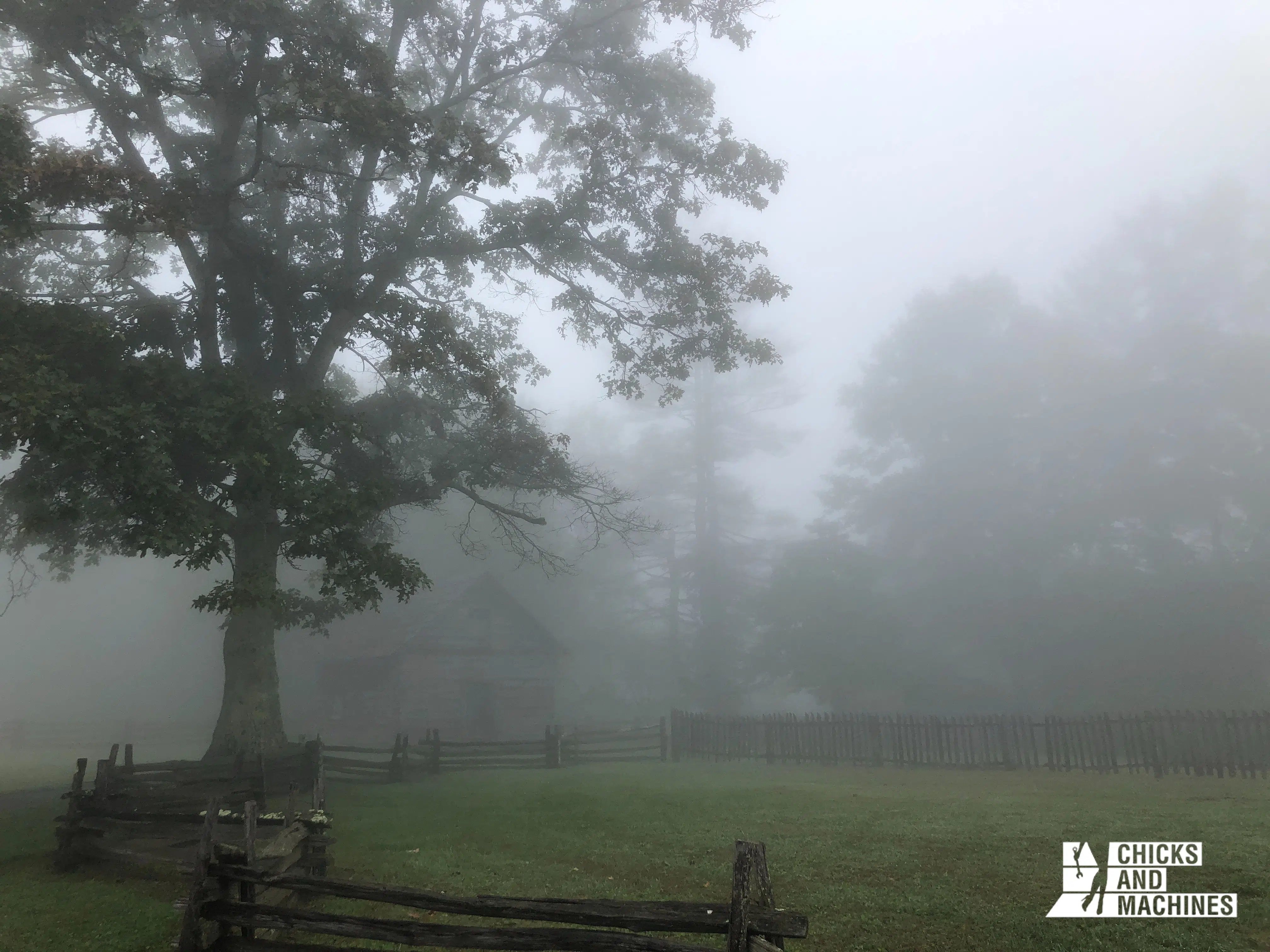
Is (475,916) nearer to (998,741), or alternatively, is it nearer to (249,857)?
(249,857)

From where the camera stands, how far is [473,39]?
24.8m

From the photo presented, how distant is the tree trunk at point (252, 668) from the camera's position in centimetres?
1844

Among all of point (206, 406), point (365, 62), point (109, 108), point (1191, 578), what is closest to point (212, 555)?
point (206, 406)

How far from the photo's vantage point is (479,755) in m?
26.5

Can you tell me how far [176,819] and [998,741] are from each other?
21621 mm

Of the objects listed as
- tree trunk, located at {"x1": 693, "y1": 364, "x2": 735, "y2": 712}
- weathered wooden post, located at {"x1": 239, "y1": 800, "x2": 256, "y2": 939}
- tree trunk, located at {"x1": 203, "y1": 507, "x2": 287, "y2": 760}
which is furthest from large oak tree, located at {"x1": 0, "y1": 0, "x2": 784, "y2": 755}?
tree trunk, located at {"x1": 693, "y1": 364, "x2": 735, "y2": 712}

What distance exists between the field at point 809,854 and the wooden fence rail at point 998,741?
5.53 feet

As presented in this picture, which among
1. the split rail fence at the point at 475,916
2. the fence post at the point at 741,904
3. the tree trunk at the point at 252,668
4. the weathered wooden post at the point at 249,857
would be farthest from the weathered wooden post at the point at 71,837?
the fence post at the point at 741,904

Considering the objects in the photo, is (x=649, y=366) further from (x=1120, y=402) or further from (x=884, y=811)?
(x=1120, y=402)

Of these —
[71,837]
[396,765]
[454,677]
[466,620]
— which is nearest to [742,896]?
[71,837]

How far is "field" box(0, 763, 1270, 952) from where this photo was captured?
26.4ft

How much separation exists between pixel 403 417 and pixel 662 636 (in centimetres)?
3223

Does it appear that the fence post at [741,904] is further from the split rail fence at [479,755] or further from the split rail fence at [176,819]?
the split rail fence at [479,755]

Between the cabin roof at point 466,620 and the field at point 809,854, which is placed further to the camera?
the cabin roof at point 466,620
